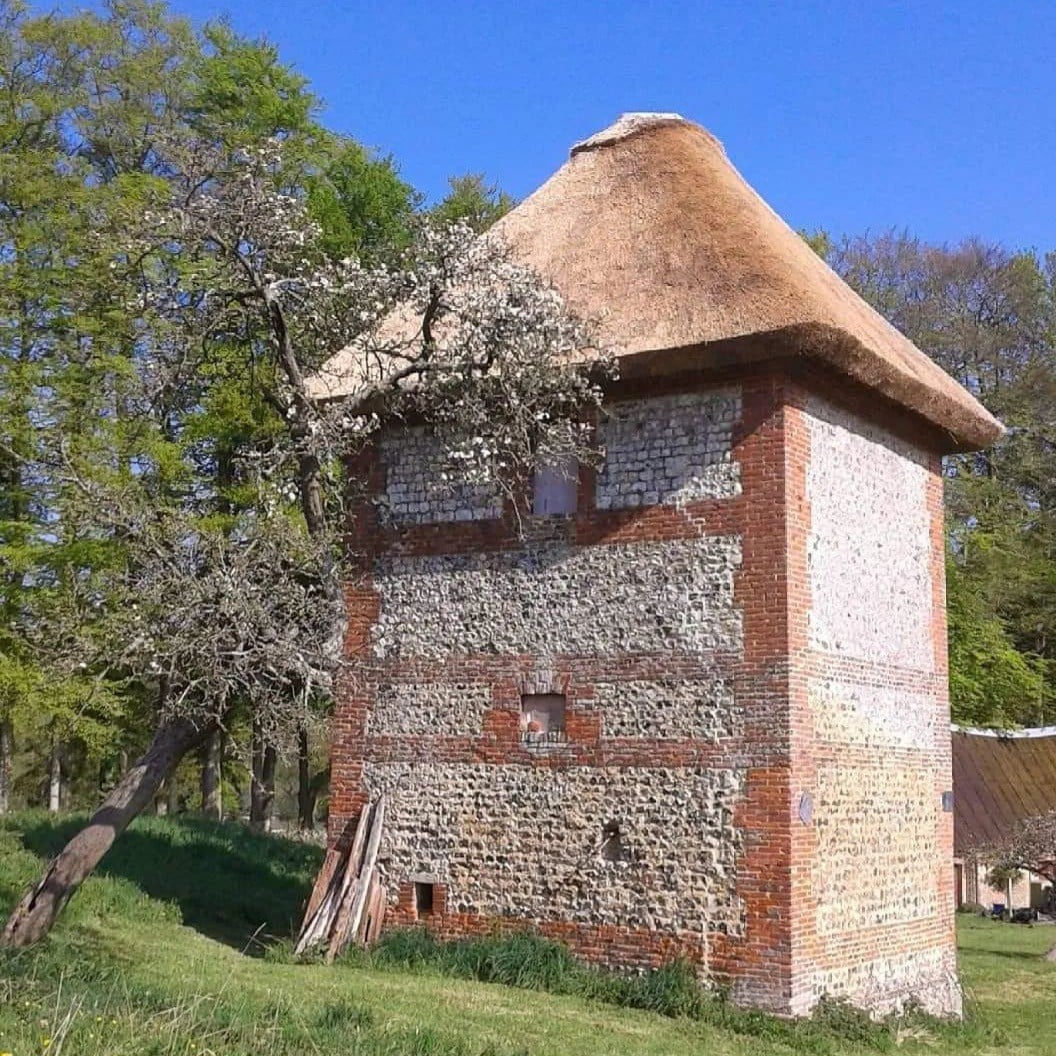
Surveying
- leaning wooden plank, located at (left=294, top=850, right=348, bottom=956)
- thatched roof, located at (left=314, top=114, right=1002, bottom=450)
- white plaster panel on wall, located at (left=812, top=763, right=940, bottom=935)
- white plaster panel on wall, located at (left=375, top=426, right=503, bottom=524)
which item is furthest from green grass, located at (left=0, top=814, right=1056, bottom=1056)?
thatched roof, located at (left=314, top=114, right=1002, bottom=450)

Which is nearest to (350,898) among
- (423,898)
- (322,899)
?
(322,899)

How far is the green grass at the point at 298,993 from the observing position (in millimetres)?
8617

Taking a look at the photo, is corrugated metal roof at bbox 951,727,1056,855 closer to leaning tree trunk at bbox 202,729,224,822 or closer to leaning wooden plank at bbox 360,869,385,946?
leaning tree trunk at bbox 202,729,224,822

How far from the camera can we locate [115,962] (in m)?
12.8

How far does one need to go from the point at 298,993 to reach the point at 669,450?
6325 mm

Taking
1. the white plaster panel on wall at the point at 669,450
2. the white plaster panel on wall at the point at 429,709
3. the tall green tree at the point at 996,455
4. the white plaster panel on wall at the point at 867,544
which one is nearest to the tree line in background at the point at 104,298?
the white plaster panel on wall at the point at 429,709

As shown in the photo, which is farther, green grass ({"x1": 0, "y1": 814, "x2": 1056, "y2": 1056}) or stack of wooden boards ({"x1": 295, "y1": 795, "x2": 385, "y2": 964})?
stack of wooden boards ({"x1": 295, "y1": 795, "x2": 385, "y2": 964})

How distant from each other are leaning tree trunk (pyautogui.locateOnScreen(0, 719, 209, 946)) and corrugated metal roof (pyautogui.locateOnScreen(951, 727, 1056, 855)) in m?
20.2

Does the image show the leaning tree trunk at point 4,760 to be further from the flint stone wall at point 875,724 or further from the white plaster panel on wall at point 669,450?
the flint stone wall at point 875,724

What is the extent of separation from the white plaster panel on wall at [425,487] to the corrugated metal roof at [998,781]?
17976mm

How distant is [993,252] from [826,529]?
2539cm

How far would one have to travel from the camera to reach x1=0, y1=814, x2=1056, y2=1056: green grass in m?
8.62

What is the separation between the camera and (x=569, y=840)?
14258 mm

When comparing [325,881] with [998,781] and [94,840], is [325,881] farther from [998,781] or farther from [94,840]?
[998,781]
